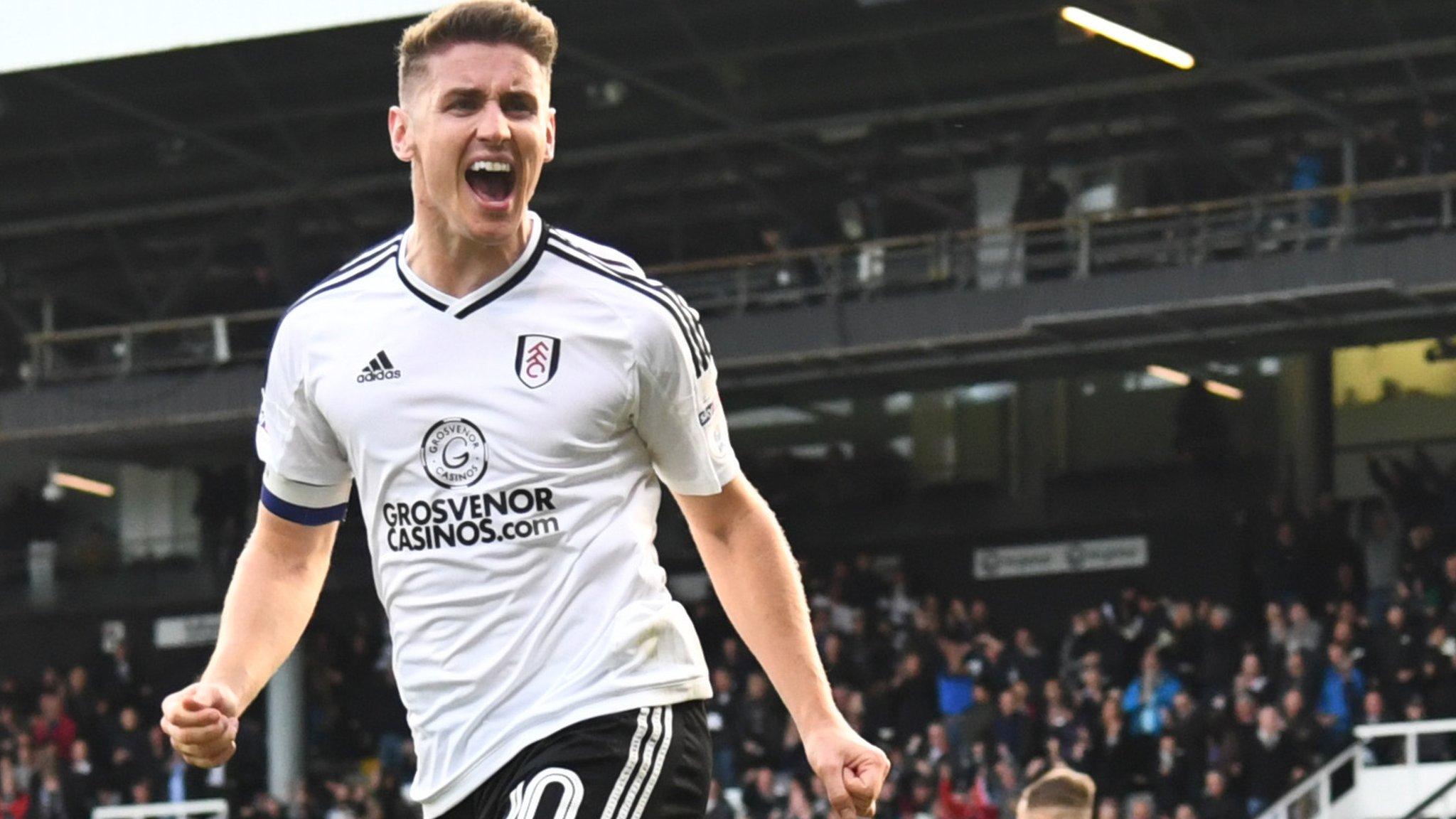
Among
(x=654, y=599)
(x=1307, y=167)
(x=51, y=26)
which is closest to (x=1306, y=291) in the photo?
(x=1307, y=167)

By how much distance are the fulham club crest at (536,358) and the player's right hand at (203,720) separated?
0.75m

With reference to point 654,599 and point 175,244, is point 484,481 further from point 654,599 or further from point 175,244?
point 175,244

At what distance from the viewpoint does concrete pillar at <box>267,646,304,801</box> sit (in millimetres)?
29125

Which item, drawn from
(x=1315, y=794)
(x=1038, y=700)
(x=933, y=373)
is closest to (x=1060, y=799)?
(x=1315, y=794)

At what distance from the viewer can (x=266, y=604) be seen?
4.52m

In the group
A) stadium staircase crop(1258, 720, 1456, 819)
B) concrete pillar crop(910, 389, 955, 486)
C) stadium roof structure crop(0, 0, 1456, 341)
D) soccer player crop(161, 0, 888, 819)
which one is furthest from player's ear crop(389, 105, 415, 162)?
concrete pillar crop(910, 389, 955, 486)

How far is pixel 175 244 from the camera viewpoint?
33906 millimetres

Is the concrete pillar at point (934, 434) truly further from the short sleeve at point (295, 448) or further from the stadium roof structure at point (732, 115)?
the short sleeve at point (295, 448)

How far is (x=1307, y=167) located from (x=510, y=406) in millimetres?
20672

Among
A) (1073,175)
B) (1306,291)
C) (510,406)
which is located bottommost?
(510,406)

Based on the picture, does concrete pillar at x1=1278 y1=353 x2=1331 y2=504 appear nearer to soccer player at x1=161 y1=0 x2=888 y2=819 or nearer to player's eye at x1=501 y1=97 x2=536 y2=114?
soccer player at x1=161 y1=0 x2=888 y2=819

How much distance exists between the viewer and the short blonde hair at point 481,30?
13.8ft

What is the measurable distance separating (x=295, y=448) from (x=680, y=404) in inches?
28.8

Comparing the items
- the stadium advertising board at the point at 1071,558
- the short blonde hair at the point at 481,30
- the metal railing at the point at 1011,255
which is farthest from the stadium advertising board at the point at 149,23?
the short blonde hair at the point at 481,30
